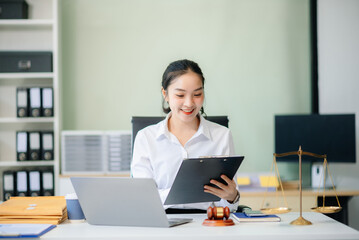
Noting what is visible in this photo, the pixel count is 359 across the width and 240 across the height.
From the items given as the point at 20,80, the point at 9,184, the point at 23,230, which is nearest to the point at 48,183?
the point at 9,184

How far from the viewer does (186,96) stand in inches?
71.6

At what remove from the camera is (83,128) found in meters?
3.52

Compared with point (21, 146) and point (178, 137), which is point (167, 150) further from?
point (21, 146)

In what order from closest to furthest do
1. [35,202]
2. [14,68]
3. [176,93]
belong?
[35,202] < [176,93] < [14,68]

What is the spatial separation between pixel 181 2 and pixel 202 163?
2.44 m

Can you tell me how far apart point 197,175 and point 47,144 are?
2063mm

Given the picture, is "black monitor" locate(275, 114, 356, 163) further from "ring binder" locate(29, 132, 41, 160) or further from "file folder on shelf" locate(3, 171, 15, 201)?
"file folder on shelf" locate(3, 171, 15, 201)

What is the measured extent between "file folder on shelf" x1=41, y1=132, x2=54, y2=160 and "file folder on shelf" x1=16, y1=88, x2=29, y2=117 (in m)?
0.21

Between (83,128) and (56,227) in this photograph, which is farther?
(83,128)

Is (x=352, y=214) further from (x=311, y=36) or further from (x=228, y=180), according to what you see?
(x=228, y=180)

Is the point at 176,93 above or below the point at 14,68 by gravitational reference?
below

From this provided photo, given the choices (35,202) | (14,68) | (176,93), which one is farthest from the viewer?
(14,68)

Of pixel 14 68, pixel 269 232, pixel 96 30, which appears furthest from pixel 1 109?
pixel 269 232

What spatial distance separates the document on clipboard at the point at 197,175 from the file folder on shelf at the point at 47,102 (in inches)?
77.5
